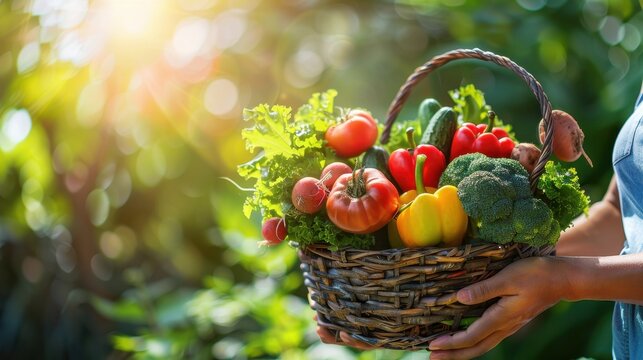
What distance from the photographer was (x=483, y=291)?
1.17m

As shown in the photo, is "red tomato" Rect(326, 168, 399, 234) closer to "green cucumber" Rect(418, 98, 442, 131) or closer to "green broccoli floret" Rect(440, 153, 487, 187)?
"green broccoli floret" Rect(440, 153, 487, 187)

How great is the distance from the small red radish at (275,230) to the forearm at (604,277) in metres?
0.48

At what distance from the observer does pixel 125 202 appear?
3605 mm

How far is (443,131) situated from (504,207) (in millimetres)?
278

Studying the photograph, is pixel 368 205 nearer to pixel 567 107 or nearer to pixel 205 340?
pixel 567 107

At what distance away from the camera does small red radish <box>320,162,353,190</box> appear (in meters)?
1.28

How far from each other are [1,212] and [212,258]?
112 centimetres

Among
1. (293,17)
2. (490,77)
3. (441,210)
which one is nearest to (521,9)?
(490,77)

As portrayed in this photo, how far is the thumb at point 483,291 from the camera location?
1.17 m

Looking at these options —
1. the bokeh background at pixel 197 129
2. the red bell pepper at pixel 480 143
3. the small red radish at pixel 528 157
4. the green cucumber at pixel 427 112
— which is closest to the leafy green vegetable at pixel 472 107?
the green cucumber at pixel 427 112

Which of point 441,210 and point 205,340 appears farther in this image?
point 205,340

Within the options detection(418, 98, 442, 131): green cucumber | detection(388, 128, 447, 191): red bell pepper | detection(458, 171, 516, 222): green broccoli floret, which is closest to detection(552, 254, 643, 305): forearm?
detection(458, 171, 516, 222): green broccoli floret

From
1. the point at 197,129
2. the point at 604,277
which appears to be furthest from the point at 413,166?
the point at 197,129

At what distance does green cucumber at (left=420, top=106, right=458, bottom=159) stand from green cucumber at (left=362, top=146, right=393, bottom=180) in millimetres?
86
